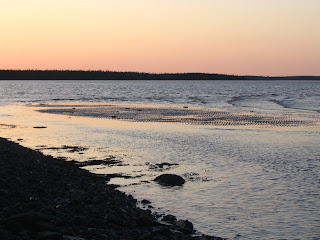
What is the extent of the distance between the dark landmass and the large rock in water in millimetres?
1807

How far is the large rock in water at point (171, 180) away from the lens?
1520 centimetres

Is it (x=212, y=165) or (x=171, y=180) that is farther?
(x=212, y=165)

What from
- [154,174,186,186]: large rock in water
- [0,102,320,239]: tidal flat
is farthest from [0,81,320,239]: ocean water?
[154,174,186,186]: large rock in water

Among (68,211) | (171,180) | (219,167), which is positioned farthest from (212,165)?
(68,211)

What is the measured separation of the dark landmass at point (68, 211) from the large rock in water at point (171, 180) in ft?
5.93

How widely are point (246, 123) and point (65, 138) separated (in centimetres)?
1555

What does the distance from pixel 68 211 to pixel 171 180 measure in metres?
5.62

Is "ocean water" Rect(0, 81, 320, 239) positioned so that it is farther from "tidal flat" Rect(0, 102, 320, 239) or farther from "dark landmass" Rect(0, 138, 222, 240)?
"dark landmass" Rect(0, 138, 222, 240)

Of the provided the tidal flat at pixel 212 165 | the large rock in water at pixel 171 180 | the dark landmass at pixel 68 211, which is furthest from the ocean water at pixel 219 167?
the dark landmass at pixel 68 211

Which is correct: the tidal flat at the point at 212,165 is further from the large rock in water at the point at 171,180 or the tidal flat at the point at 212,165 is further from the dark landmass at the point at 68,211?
the dark landmass at the point at 68,211

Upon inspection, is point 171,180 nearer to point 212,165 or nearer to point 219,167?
point 219,167

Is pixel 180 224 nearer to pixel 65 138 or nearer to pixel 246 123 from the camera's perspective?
pixel 65 138

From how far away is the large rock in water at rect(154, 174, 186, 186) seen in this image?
15.2 m

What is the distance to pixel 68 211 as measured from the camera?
33.3 ft
